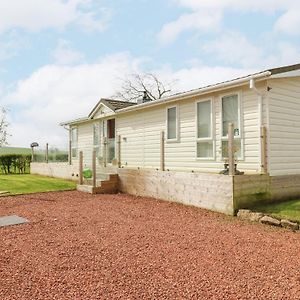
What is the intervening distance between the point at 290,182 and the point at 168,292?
7.33 metres

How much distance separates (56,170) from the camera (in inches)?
826

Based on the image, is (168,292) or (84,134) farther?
(84,134)

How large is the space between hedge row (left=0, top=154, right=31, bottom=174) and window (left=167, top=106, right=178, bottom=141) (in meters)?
16.7

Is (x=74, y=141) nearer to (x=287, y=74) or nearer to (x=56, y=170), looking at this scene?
(x=56, y=170)

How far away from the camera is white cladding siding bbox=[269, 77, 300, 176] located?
9984 mm

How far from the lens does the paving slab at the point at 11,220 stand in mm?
8055

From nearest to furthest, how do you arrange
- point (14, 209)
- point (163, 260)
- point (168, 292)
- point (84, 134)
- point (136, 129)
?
1. point (168, 292)
2. point (163, 260)
3. point (14, 209)
4. point (136, 129)
5. point (84, 134)

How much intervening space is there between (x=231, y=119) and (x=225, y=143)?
2.56 feet

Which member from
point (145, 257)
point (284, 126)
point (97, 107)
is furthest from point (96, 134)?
point (145, 257)

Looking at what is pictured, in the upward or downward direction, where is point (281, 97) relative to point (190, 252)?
upward

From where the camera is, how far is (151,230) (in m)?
7.42

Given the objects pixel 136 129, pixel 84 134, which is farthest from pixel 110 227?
pixel 84 134

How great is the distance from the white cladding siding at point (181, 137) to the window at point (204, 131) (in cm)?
19

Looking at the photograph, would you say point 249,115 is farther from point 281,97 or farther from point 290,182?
point 290,182
